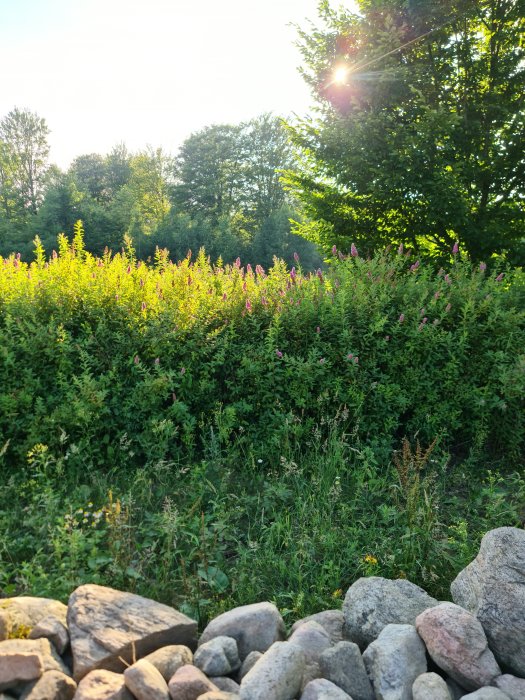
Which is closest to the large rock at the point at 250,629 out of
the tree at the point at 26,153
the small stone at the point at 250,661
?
the small stone at the point at 250,661

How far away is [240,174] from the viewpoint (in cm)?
3956

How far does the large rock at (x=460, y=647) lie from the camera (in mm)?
2283

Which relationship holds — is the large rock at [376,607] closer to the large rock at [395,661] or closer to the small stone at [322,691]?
the large rock at [395,661]

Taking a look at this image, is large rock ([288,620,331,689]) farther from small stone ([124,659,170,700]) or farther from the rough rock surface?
small stone ([124,659,170,700])

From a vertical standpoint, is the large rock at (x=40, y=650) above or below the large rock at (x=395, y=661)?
above

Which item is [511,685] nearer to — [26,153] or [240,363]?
[240,363]

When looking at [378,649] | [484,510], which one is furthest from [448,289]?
[378,649]

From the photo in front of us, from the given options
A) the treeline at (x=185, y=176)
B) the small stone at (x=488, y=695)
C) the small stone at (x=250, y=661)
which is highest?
the treeline at (x=185, y=176)

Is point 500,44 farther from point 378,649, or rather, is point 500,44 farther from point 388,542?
point 378,649

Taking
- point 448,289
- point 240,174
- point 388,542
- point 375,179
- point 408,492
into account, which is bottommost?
point 388,542

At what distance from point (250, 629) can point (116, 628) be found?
0.59 meters

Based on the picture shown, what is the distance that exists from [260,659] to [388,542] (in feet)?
4.13

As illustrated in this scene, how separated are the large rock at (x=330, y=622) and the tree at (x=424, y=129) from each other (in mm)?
6670

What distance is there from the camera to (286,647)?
223 cm
